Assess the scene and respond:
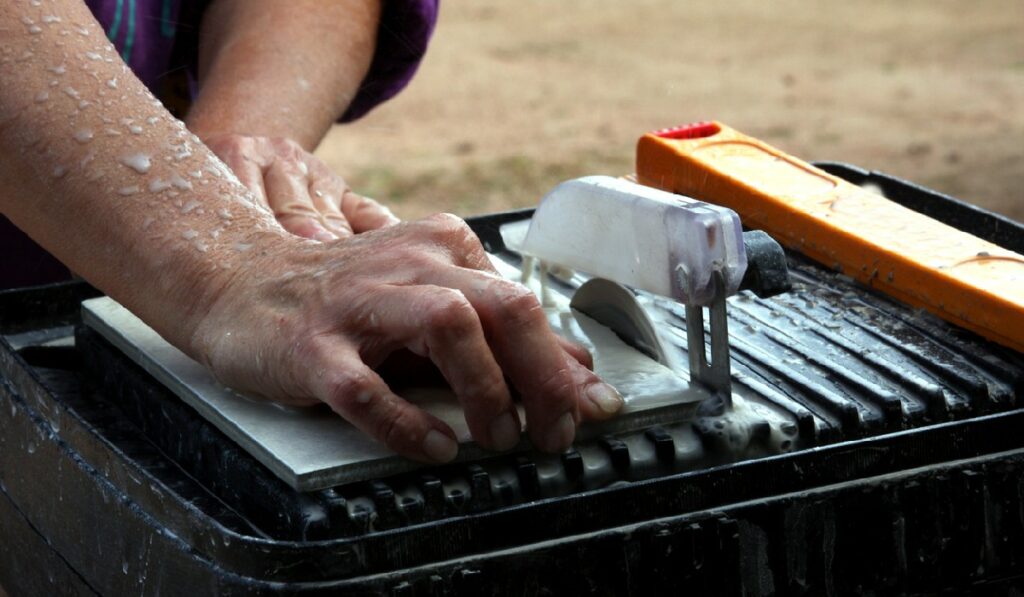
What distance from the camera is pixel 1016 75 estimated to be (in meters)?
5.29

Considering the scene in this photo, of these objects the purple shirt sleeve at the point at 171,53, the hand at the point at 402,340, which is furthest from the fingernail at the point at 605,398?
the purple shirt sleeve at the point at 171,53

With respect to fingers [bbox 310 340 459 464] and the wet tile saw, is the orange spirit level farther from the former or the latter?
fingers [bbox 310 340 459 464]

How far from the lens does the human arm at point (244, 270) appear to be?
0.81 metres

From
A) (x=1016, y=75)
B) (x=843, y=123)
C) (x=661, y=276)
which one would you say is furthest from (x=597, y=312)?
(x=1016, y=75)

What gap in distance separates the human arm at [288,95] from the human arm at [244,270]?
10.2 inches

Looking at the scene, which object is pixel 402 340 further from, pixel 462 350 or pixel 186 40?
pixel 186 40

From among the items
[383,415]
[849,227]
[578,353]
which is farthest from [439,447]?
[849,227]

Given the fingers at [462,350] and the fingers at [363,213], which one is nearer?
the fingers at [462,350]

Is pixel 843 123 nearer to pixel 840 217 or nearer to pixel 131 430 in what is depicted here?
pixel 840 217

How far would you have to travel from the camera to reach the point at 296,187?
1.27 metres

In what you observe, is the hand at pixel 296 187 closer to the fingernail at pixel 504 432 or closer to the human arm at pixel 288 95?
the human arm at pixel 288 95

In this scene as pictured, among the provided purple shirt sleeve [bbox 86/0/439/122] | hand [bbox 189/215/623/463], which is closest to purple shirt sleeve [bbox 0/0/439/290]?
purple shirt sleeve [bbox 86/0/439/122]

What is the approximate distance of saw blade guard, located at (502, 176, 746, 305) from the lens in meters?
0.86

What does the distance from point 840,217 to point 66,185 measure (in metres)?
0.62
